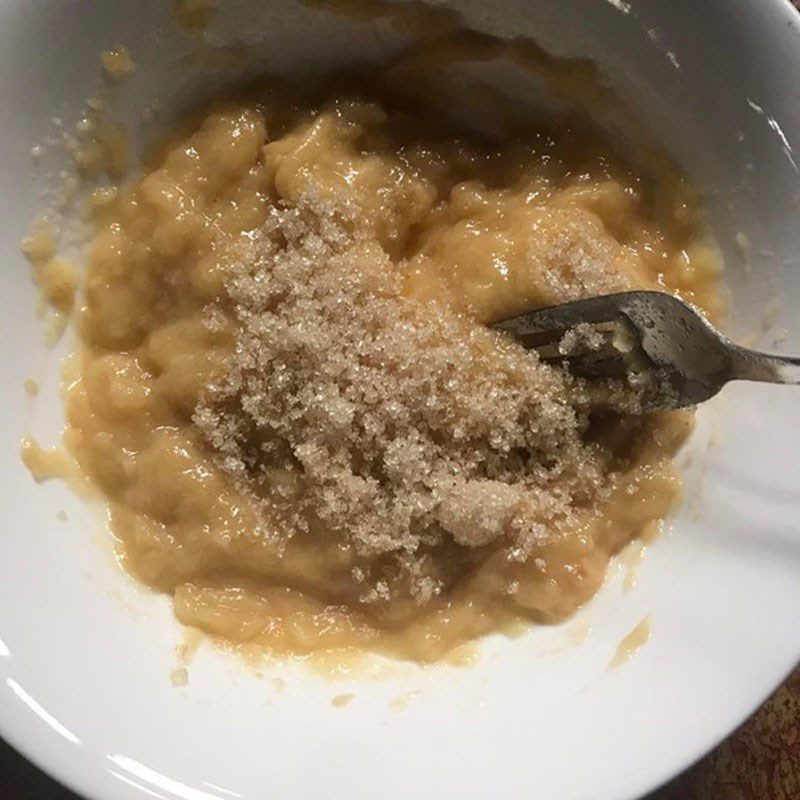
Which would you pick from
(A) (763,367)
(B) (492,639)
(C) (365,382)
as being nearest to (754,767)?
(B) (492,639)

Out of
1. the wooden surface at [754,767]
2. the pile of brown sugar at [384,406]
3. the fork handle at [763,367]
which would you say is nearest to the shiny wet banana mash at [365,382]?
the pile of brown sugar at [384,406]

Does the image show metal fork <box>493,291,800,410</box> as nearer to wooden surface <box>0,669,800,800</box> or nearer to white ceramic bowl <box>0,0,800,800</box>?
white ceramic bowl <box>0,0,800,800</box>

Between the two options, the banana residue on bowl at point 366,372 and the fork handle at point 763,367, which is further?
the banana residue on bowl at point 366,372

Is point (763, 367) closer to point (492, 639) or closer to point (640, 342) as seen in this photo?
point (640, 342)

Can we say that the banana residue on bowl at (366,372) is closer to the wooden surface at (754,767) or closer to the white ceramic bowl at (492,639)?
the white ceramic bowl at (492,639)

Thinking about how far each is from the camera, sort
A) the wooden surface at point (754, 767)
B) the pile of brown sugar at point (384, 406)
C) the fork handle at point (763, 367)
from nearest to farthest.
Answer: the fork handle at point (763, 367)
the pile of brown sugar at point (384, 406)
the wooden surface at point (754, 767)

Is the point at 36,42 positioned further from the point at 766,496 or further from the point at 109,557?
the point at 766,496

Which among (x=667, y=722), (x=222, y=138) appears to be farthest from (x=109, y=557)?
(x=667, y=722)
